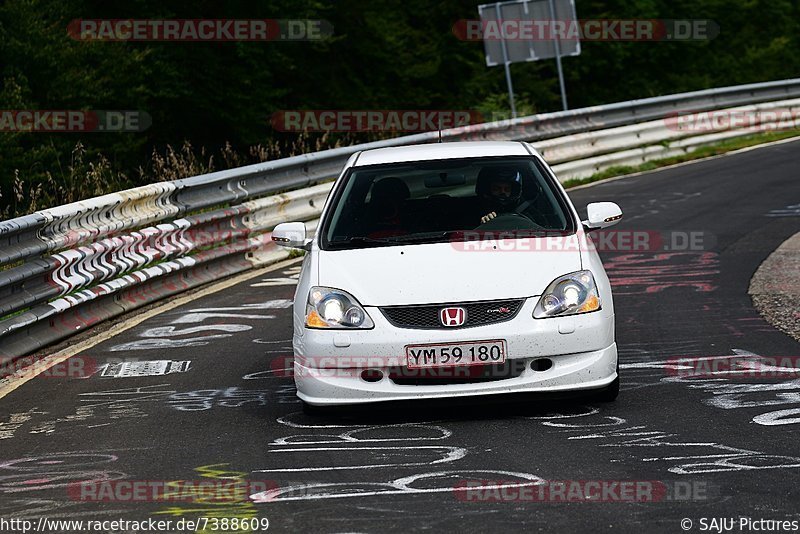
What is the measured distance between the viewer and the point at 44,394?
9008mm

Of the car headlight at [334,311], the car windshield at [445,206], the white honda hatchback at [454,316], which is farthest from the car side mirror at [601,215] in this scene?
the car headlight at [334,311]

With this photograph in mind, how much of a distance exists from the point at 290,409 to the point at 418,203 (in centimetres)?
150

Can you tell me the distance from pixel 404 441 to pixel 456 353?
54 centimetres

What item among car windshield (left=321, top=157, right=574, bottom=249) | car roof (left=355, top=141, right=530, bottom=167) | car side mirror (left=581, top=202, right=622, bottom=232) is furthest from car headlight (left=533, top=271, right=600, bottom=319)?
car roof (left=355, top=141, right=530, bottom=167)

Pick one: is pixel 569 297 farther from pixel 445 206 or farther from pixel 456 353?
pixel 445 206

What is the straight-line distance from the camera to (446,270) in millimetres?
7566

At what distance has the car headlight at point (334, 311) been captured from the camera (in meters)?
7.47

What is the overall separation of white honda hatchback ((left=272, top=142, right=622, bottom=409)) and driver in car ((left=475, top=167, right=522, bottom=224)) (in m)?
0.21

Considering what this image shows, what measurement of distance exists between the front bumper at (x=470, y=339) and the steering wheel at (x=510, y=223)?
3.07 ft

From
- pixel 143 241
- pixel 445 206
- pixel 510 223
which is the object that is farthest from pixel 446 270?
pixel 143 241

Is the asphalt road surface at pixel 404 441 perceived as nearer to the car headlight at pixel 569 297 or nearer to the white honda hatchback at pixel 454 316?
the white honda hatchback at pixel 454 316

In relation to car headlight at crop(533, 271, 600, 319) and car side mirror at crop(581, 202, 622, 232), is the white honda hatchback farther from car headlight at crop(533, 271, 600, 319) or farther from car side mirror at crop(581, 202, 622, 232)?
car side mirror at crop(581, 202, 622, 232)

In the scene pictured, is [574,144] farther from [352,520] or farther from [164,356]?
[352,520]

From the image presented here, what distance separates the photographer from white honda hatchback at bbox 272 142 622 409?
730 cm
